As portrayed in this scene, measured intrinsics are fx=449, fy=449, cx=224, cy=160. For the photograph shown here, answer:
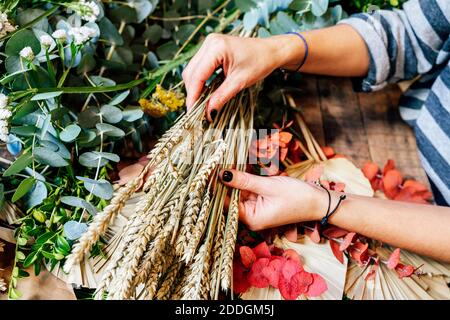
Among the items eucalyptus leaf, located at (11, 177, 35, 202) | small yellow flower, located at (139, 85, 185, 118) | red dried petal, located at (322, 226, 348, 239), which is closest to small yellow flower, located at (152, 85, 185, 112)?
small yellow flower, located at (139, 85, 185, 118)

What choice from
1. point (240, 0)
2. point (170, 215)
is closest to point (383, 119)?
point (240, 0)

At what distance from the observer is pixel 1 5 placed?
82 cm

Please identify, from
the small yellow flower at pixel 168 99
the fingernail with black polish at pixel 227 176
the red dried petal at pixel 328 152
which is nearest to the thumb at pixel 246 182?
the fingernail with black polish at pixel 227 176

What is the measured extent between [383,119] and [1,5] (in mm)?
1046

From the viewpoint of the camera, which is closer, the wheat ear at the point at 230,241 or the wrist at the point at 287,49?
the wheat ear at the point at 230,241

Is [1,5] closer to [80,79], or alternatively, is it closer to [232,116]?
[80,79]

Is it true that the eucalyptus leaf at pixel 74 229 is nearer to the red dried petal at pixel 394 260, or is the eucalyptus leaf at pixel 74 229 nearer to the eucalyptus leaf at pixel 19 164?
the eucalyptus leaf at pixel 19 164

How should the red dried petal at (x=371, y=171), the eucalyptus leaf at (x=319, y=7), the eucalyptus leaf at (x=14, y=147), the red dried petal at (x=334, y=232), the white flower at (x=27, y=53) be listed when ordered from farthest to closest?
1. the red dried petal at (x=371, y=171)
2. the eucalyptus leaf at (x=319, y=7)
3. the red dried petal at (x=334, y=232)
4. the eucalyptus leaf at (x=14, y=147)
5. the white flower at (x=27, y=53)

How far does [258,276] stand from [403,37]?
0.70 metres

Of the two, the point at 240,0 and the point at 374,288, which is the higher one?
the point at 240,0

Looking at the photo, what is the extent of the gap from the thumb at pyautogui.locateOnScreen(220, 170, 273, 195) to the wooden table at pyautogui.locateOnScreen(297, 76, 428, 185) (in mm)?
433

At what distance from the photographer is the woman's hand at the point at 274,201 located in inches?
34.1

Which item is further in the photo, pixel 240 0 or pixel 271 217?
pixel 240 0

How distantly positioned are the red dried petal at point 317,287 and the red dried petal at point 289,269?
0.04m
